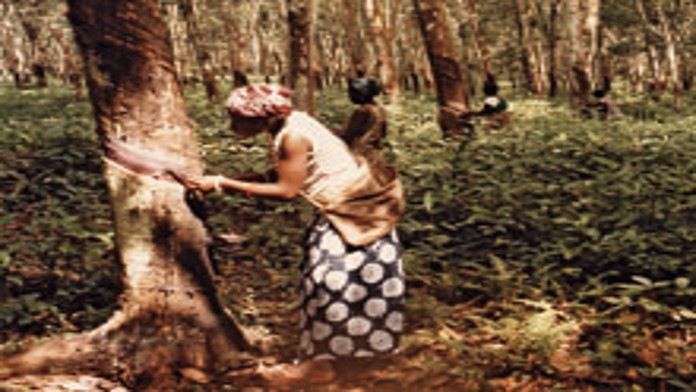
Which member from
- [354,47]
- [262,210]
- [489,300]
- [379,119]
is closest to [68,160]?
[262,210]

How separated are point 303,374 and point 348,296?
1.75ft

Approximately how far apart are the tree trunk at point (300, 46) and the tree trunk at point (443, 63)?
5.07 feet

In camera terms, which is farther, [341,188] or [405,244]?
[405,244]

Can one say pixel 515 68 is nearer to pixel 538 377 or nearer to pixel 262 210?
pixel 262 210

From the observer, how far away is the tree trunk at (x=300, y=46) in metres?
7.78

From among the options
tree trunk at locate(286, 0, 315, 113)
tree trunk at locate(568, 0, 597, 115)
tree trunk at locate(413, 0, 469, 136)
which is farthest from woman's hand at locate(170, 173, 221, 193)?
tree trunk at locate(568, 0, 597, 115)

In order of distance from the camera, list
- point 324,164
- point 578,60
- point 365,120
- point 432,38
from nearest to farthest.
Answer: point 324,164 → point 365,120 → point 432,38 → point 578,60

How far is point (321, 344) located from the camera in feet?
10.7

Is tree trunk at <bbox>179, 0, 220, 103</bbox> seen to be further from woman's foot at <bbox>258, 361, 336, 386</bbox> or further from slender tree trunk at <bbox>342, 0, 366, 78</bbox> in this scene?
woman's foot at <bbox>258, 361, 336, 386</bbox>

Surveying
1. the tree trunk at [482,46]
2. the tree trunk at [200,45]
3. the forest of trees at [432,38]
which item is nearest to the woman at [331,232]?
the forest of trees at [432,38]

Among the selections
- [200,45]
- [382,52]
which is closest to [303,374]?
[382,52]

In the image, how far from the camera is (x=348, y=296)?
3.18 metres

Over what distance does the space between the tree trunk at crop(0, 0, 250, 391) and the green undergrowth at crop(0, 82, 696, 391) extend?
45 cm

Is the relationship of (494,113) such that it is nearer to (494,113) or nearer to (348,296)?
(494,113)
